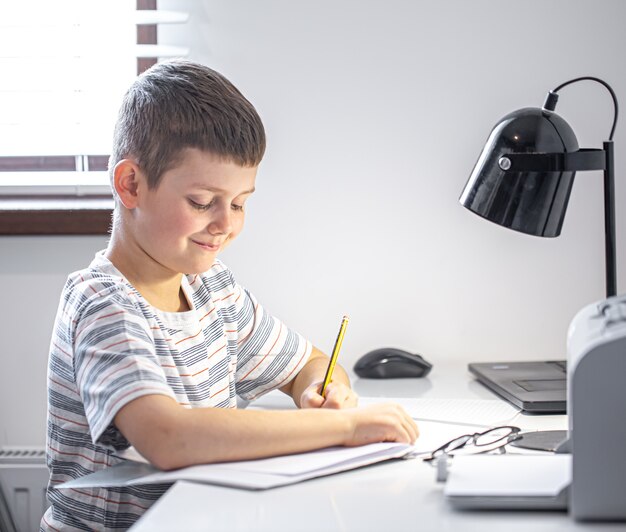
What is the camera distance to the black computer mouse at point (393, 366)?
1.45 meters

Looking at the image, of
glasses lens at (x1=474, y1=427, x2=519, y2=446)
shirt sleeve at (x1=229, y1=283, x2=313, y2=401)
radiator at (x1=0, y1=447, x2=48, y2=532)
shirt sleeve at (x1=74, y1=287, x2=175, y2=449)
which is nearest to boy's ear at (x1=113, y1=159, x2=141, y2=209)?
shirt sleeve at (x1=74, y1=287, x2=175, y2=449)

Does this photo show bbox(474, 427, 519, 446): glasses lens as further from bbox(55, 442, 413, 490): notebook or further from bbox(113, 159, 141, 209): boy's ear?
bbox(113, 159, 141, 209): boy's ear

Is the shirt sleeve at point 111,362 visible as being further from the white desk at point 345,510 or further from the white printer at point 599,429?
the white printer at point 599,429

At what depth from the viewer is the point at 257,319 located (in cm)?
128

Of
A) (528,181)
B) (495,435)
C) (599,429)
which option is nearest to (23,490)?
(495,435)

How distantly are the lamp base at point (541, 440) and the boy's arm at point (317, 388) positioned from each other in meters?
0.22

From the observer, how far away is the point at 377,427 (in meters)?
0.93

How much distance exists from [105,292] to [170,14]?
70 cm

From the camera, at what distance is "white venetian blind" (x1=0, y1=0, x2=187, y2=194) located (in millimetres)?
1612

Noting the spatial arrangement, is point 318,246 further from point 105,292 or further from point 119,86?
point 105,292

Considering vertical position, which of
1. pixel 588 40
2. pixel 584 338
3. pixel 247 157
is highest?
pixel 588 40

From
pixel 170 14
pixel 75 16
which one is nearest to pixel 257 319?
A: pixel 170 14

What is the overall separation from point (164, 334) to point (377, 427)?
287 millimetres

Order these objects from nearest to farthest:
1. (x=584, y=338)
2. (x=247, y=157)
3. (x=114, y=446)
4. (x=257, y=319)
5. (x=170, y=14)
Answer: (x=584, y=338) < (x=114, y=446) < (x=247, y=157) < (x=257, y=319) < (x=170, y=14)
